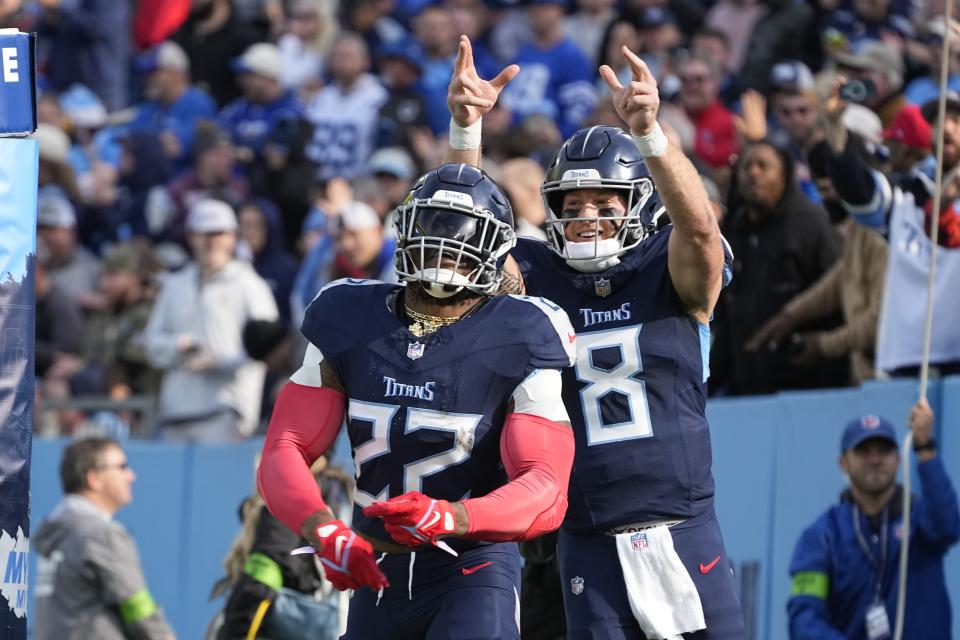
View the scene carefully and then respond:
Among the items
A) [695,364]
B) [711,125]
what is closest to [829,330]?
[711,125]

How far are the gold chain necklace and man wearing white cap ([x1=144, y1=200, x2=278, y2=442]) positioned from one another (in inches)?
227

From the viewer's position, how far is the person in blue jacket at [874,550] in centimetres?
729

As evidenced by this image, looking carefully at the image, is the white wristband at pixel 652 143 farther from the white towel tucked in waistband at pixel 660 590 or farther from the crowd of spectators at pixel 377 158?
the crowd of spectators at pixel 377 158

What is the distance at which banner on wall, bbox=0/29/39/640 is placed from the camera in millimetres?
5129

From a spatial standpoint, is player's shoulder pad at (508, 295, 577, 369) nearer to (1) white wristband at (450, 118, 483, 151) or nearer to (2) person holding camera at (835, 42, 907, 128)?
(1) white wristband at (450, 118, 483, 151)

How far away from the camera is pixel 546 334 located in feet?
16.3

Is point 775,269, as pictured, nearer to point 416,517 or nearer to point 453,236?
point 453,236

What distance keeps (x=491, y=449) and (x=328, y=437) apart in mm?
452

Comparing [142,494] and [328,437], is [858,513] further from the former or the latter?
[142,494]

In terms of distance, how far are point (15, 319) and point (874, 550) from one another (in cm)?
373

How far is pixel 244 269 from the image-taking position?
36.1 ft

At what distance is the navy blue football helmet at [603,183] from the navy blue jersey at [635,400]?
91 mm

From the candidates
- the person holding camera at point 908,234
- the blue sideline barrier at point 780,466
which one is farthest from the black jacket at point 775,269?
the person holding camera at point 908,234

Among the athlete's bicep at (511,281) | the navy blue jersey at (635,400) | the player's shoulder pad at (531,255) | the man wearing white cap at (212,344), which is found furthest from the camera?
the man wearing white cap at (212,344)
